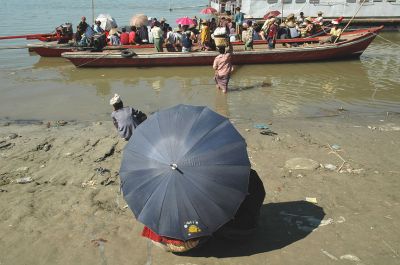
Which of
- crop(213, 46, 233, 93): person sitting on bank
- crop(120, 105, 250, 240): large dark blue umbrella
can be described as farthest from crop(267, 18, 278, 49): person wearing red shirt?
crop(120, 105, 250, 240): large dark blue umbrella

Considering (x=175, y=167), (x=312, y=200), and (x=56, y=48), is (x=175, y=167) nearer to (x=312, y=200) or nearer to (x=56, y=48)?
(x=312, y=200)

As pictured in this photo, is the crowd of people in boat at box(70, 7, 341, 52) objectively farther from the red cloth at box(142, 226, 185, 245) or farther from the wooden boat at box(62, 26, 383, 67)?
the red cloth at box(142, 226, 185, 245)

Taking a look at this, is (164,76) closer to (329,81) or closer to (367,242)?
(329,81)

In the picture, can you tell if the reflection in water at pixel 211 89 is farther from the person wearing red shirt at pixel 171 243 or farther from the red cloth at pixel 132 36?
the person wearing red shirt at pixel 171 243

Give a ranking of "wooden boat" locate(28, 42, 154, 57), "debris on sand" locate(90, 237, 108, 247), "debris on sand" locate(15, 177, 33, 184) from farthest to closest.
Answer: "wooden boat" locate(28, 42, 154, 57) < "debris on sand" locate(15, 177, 33, 184) < "debris on sand" locate(90, 237, 108, 247)

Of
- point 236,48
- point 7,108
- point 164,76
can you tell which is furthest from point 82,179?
point 236,48

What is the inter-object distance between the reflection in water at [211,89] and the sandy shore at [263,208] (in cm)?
230

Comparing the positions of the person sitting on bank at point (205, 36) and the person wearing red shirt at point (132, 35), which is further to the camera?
the person wearing red shirt at point (132, 35)

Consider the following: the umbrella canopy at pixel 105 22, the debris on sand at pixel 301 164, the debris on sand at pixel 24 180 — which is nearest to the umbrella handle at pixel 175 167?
the debris on sand at pixel 301 164

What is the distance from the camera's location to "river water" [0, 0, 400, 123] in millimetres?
10273

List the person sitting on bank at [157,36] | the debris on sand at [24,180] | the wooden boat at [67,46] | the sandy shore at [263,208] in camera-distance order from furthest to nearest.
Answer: the wooden boat at [67,46], the person sitting on bank at [157,36], the debris on sand at [24,180], the sandy shore at [263,208]

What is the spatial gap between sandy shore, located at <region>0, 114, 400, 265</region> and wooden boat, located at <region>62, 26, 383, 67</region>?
715cm

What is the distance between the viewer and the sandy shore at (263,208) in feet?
13.9

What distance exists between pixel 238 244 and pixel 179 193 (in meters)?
1.43
